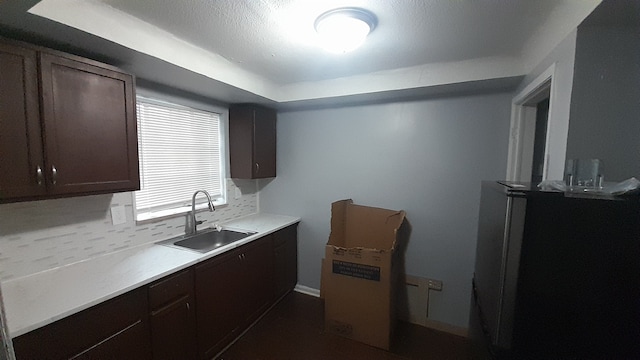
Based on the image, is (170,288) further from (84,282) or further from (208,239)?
(208,239)

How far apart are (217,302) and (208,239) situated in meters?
0.65

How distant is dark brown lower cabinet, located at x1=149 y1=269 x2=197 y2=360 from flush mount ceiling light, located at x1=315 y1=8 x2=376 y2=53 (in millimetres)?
1724

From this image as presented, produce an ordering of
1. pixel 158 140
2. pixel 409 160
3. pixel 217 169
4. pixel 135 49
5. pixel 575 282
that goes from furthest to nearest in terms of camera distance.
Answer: pixel 217 169, pixel 409 160, pixel 158 140, pixel 135 49, pixel 575 282

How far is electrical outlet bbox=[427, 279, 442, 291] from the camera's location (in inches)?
91.0

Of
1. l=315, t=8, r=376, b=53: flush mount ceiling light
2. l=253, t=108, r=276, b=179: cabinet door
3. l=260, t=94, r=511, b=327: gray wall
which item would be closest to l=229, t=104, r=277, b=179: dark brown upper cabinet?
l=253, t=108, r=276, b=179: cabinet door

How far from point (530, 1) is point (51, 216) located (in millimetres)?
2858

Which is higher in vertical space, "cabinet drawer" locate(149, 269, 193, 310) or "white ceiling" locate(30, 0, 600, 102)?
"white ceiling" locate(30, 0, 600, 102)

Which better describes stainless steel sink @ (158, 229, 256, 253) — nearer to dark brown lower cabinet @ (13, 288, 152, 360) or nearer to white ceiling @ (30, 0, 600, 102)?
dark brown lower cabinet @ (13, 288, 152, 360)

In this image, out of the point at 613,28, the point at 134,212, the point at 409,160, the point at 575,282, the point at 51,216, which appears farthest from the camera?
the point at 409,160

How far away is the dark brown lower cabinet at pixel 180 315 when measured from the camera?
1118 millimetres

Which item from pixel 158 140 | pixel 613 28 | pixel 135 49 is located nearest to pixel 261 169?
pixel 158 140

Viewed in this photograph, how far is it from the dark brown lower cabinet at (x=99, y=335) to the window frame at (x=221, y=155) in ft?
2.59

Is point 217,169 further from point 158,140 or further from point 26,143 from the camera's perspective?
point 26,143

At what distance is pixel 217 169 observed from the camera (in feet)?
8.73
